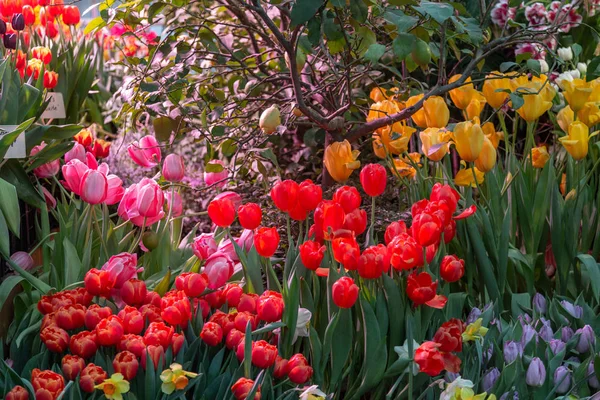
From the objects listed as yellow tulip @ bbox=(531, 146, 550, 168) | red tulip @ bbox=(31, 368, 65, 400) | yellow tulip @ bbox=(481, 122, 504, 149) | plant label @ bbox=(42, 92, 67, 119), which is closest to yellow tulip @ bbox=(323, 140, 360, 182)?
yellow tulip @ bbox=(481, 122, 504, 149)

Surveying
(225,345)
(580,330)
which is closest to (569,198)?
(580,330)

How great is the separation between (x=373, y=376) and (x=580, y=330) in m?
0.45

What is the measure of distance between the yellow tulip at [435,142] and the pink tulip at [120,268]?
745 mm

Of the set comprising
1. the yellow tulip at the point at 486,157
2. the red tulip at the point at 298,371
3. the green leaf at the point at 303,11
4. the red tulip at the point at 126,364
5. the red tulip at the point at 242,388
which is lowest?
the red tulip at the point at 298,371

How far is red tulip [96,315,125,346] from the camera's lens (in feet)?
4.15

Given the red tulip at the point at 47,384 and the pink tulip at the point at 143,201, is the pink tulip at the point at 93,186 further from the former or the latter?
the red tulip at the point at 47,384

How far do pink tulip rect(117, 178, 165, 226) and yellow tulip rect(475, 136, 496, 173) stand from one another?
758 mm

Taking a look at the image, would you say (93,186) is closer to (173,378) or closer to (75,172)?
(75,172)

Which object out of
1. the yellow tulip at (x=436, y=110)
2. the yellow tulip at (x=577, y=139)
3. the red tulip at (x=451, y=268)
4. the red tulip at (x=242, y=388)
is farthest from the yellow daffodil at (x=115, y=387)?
the yellow tulip at (x=577, y=139)

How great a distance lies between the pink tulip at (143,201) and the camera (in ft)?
5.38

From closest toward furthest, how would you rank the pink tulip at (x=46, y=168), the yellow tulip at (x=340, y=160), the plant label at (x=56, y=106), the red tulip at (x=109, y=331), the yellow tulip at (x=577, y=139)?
1. the red tulip at (x=109, y=331)
2. the yellow tulip at (x=340, y=160)
3. the yellow tulip at (x=577, y=139)
4. the pink tulip at (x=46, y=168)
5. the plant label at (x=56, y=106)

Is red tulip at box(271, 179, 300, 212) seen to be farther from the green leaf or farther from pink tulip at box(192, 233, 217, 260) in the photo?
the green leaf

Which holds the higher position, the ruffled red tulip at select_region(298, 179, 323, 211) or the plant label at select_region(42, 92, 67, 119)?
the ruffled red tulip at select_region(298, 179, 323, 211)

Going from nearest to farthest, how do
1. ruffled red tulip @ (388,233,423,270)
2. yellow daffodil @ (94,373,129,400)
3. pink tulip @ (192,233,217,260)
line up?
yellow daffodil @ (94,373,129,400)
ruffled red tulip @ (388,233,423,270)
pink tulip @ (192,233,217,260)
